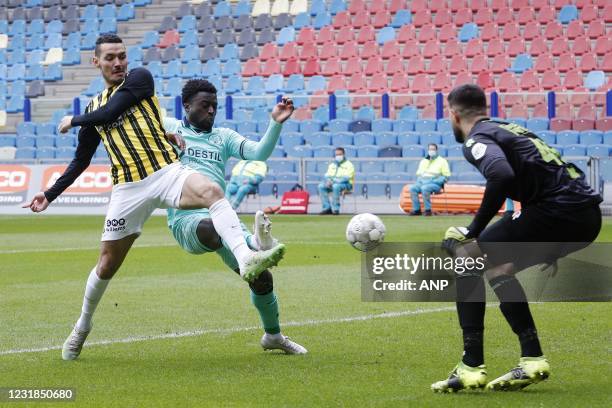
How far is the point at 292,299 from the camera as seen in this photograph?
10.6m

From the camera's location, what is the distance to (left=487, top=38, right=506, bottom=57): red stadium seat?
31031 mm

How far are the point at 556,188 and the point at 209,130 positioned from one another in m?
2.86

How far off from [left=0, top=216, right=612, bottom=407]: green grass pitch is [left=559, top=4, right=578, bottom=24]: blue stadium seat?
19840 millimetres

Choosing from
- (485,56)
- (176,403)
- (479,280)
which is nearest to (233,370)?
(176,403)

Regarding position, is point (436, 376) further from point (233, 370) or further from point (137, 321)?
point (137, 321)

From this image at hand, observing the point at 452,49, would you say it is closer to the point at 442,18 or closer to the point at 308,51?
the point at 442,18

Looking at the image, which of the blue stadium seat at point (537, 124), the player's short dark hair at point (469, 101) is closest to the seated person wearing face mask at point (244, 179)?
the blue stadium seat at point (537, 124)

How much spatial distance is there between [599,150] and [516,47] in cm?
595

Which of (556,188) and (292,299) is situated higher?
(556,188)

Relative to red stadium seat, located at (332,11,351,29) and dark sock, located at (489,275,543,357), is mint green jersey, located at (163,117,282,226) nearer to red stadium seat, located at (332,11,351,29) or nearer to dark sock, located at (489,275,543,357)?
dark sock, located at (489,275,543,357)

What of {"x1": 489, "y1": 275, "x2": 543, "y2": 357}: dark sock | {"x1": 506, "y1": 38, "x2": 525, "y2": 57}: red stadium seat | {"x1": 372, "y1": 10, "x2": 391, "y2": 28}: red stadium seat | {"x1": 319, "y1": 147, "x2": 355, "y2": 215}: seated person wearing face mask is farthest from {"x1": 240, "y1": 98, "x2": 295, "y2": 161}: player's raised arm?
{"x1": 372, "y1": 10, "x2": 391, "y2": 28}: red stadium seat

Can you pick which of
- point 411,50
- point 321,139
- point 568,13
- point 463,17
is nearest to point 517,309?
point 321,139

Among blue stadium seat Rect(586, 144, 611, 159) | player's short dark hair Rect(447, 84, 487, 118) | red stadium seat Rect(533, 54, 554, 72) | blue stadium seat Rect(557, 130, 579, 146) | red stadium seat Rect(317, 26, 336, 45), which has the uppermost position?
red stadium seat Rect(317, 26, 336, 45)

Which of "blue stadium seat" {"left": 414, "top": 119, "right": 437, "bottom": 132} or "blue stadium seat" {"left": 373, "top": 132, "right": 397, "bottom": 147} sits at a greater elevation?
"blue stadium seat" {"left": 414, "top": 119, "right": 437, "bottom": 132}
